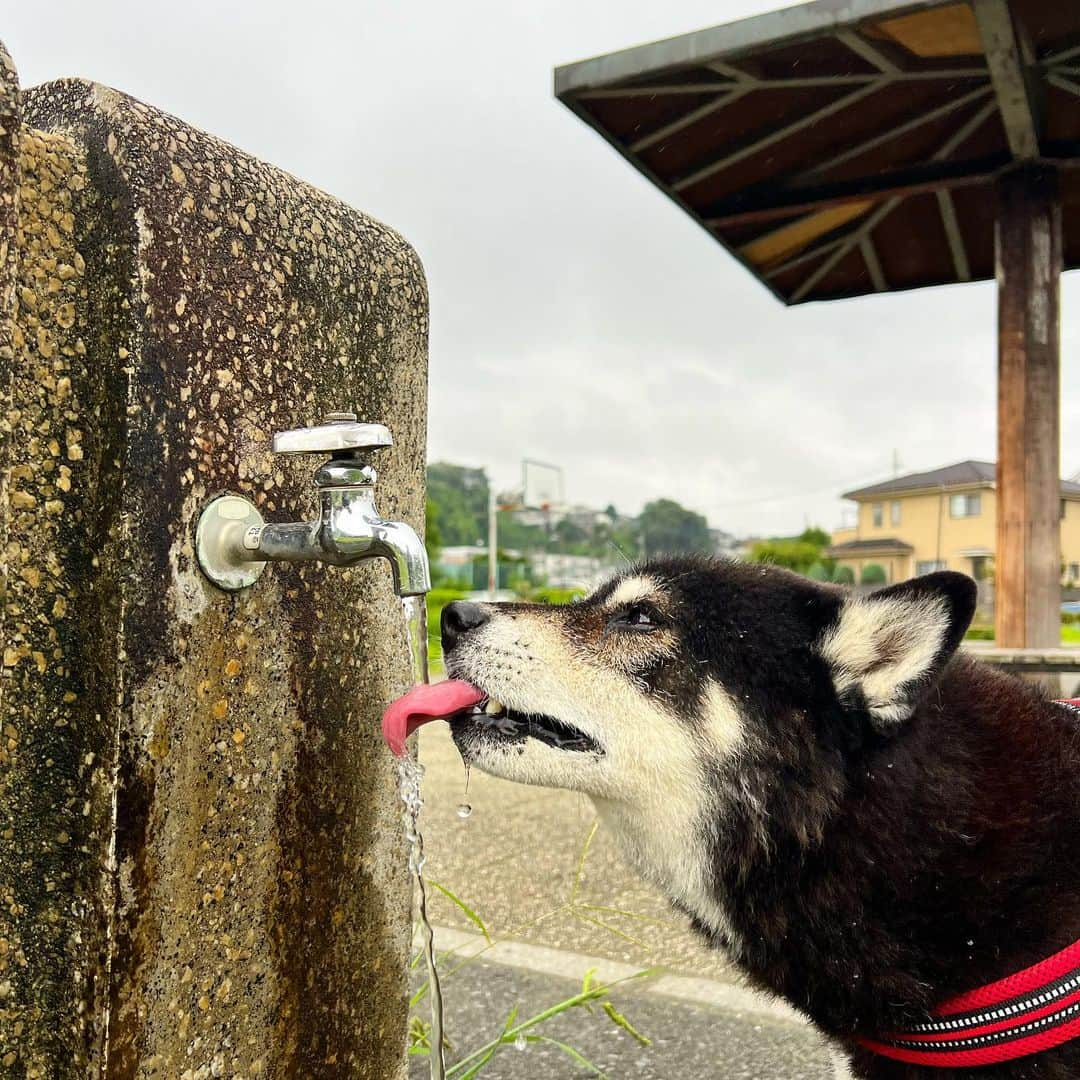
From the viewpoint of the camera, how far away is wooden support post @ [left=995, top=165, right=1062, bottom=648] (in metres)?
5.02

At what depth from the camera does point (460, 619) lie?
6.40 ft

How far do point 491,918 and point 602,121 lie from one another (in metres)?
3.52

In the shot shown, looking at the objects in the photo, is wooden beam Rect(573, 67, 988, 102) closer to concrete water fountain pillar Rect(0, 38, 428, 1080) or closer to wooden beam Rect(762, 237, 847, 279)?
wooden beam Rect(762, 237, 847, 279)

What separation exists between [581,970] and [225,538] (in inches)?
87.1

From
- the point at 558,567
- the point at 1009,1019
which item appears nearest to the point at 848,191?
the point at 1009,1019

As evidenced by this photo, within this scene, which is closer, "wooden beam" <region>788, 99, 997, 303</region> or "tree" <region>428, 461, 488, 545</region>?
"wooden beam" <region>788, 99, 997, 303</region>

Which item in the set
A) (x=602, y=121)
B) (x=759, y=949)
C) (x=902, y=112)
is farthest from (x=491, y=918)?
(x=902, y=112)

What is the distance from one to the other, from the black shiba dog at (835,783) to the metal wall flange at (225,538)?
383 mm

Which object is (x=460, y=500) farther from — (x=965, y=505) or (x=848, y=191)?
(x=848, y=191)

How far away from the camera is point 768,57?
4.18m

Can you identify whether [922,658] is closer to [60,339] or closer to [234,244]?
[234,244]

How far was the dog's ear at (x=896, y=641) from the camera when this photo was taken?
173 centimetres

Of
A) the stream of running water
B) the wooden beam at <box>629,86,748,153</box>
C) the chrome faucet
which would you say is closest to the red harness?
the stream of running water

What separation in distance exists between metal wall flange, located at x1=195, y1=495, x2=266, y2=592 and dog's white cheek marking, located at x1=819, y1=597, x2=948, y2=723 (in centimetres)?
107
